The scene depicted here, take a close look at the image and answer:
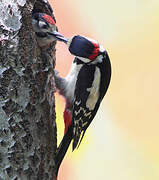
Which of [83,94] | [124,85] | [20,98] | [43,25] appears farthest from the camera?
[124,85]

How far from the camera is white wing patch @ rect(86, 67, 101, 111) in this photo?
4.62 ft

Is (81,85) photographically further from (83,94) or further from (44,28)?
(44,28)

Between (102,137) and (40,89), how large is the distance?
3.26 ft

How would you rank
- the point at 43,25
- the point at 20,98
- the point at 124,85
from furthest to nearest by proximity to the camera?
1. the point at 124,85
2. the point at 43,25
3. the point at 20,98

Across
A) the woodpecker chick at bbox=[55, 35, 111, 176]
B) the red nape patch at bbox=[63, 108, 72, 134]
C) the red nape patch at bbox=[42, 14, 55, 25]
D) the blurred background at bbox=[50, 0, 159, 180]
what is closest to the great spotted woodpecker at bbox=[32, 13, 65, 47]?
the red nape patch at bbox=[42, 14, 55, 25]

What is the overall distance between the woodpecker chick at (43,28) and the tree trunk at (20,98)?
80mm

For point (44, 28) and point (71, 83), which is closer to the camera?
point (44, 28)

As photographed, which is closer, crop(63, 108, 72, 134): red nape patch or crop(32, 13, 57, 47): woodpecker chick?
crop(32, 13, 57, 47): woodpecker chick

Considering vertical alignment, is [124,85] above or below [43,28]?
below

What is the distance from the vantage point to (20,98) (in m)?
1.10

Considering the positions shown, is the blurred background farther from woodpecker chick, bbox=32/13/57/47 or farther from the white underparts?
woodpecker chick, bbox=32/13/57/47

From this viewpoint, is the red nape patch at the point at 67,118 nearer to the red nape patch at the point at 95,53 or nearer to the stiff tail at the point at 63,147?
the stiff tail at the point at 63,147

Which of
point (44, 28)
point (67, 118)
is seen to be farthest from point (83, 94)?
point (44, 28)

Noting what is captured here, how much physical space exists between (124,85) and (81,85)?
0.73 m
